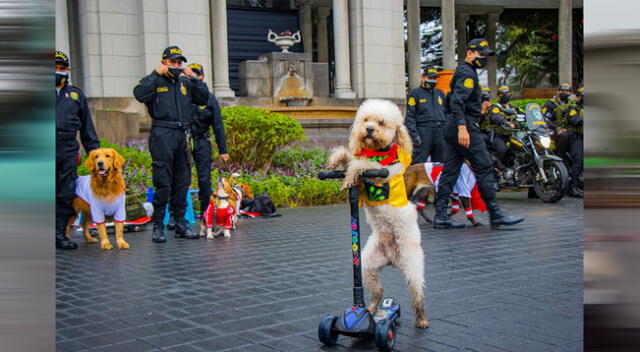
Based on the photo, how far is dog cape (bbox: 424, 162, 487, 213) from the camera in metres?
9.29

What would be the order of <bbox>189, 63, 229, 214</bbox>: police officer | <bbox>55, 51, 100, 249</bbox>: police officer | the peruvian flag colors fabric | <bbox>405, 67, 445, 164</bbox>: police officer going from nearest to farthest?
<bbox>55, 51, 100, 249</bbox>: police officer, the peruvian flag colors fabric, <bbox>189, 63, 229, 214</bbox>: police officer, <bbox>405, 67, 445, 164</bbox>: police officer

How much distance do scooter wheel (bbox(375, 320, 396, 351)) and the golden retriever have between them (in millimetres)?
5194

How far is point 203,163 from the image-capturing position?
1001cm

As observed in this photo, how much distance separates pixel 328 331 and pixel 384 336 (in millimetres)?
356

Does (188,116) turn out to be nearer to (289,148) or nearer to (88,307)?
(88,307)

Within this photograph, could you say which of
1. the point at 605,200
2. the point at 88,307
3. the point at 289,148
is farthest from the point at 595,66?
the point at 289,148

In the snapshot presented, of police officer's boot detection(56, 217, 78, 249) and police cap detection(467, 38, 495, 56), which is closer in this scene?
police officer's boot detection(56, 217, 78, 249)

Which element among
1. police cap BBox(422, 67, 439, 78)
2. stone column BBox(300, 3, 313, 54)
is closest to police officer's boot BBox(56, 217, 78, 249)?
police cap BBox(422, 67, 439, 78)

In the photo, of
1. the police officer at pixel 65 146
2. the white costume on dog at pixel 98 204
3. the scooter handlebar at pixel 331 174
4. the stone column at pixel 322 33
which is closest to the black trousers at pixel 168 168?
the white costume on dog at pixel 98 204

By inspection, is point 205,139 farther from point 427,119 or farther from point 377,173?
point 377,173

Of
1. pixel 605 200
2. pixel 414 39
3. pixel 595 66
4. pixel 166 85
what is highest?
pixel 414 39

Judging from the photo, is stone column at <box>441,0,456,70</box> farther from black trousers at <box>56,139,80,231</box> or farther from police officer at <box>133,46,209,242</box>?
black trousers at <box>56,139,80,231</box>

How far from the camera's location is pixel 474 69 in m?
8.54

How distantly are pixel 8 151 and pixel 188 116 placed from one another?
27.3 ft
